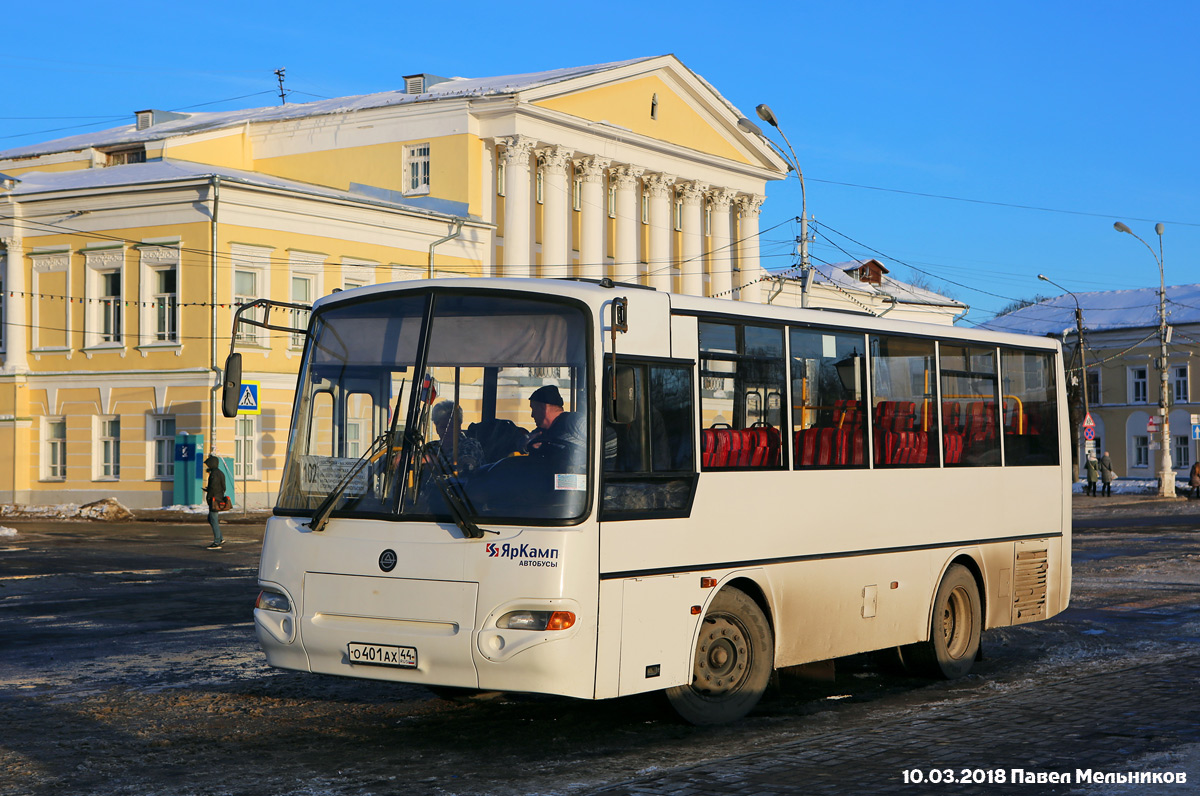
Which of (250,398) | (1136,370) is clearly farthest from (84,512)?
(1136,370)

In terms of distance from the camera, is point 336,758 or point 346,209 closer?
point 336,758

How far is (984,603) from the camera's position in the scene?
1163 centimetres

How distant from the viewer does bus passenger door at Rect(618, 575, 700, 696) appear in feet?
26.2

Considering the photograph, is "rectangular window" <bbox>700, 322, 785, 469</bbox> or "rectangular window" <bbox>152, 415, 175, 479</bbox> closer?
"rectangular window" <bbox>700, 322, 785, 469</bbox>

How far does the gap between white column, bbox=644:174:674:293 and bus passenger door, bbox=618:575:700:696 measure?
49.6 meters

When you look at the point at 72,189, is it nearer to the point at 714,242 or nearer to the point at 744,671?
the point at 714,242

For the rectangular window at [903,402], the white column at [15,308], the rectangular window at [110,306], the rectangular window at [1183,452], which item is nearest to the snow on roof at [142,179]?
the white column at [15,308]

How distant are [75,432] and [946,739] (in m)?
36.7

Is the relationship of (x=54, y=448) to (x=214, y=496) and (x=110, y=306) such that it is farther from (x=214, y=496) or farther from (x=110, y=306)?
(x=214, y=496)

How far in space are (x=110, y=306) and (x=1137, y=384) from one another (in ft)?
181

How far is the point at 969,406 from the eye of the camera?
11.5 meters

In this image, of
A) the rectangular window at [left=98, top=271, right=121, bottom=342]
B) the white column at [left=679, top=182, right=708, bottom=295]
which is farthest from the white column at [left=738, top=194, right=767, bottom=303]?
the rectangular window at [left=98, top=271, right=121, bottom=342]

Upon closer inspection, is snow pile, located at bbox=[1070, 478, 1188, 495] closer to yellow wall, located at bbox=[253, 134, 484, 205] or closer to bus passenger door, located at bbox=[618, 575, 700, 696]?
yellow wall, located at bbox=[253, 134, 484, 205]

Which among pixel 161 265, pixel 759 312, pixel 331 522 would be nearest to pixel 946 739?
pixel 759 312
